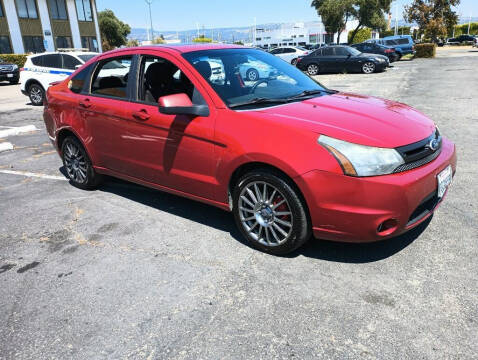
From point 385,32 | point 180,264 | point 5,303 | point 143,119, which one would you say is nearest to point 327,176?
point 180,264

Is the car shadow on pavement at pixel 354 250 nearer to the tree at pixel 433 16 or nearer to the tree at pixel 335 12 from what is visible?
the tree at pixel 433 16

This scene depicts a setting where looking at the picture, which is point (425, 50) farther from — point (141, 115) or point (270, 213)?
point (270, 213)

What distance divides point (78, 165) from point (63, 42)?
37.2m

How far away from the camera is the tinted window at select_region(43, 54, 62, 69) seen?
13.2 meters

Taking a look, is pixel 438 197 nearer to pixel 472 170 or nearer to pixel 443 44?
pixel 472 170

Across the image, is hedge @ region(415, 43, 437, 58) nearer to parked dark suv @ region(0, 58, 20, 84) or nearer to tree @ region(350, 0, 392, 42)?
tree @ region(350, 0, 392, 42)

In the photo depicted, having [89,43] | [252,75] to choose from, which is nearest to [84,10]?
[89,43]

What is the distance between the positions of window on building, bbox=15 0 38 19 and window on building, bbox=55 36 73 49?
2.47 m

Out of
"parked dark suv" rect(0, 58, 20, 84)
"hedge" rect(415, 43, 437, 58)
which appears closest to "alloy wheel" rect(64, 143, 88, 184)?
"parked dark suv" rect(0, 58, 20, 84)

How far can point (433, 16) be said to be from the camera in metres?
36.8

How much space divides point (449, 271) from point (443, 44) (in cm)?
6333

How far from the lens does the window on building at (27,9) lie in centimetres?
3381

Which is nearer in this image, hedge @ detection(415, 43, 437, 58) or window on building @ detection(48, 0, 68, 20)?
hedge @ detection(415, 43, 437, 58)

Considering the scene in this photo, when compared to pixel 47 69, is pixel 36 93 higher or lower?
lower
